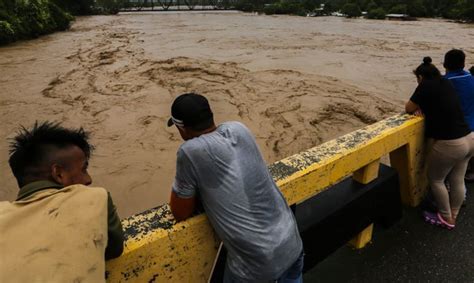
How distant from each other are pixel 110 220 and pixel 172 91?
25.9ft

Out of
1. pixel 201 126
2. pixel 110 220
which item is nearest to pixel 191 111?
pixel 201 126

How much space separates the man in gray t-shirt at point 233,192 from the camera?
4.92 ft

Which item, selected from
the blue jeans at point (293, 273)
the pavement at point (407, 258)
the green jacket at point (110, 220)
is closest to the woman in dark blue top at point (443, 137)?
the pavement at point (407, 258)

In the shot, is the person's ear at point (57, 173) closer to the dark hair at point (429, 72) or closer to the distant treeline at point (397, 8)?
the dark hair at point (429, 72)

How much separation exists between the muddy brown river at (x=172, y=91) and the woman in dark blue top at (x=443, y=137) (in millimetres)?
3159

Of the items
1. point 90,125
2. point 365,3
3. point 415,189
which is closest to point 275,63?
point 90,125

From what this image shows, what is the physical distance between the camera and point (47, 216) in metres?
1.14

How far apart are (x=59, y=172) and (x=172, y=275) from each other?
2.22 ft

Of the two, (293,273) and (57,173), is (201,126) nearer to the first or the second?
(57,173)

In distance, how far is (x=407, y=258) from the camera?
8.58ft

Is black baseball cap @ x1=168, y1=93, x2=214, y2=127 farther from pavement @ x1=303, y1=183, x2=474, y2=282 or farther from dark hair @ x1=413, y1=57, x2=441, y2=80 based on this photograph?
dark hair @ x1=413, y1=57, x2=441, y2=80

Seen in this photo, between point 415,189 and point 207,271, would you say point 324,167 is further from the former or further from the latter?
point 415,189

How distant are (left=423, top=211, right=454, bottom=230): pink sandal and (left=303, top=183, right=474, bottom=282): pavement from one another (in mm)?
36

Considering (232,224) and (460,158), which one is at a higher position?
(232,224)
